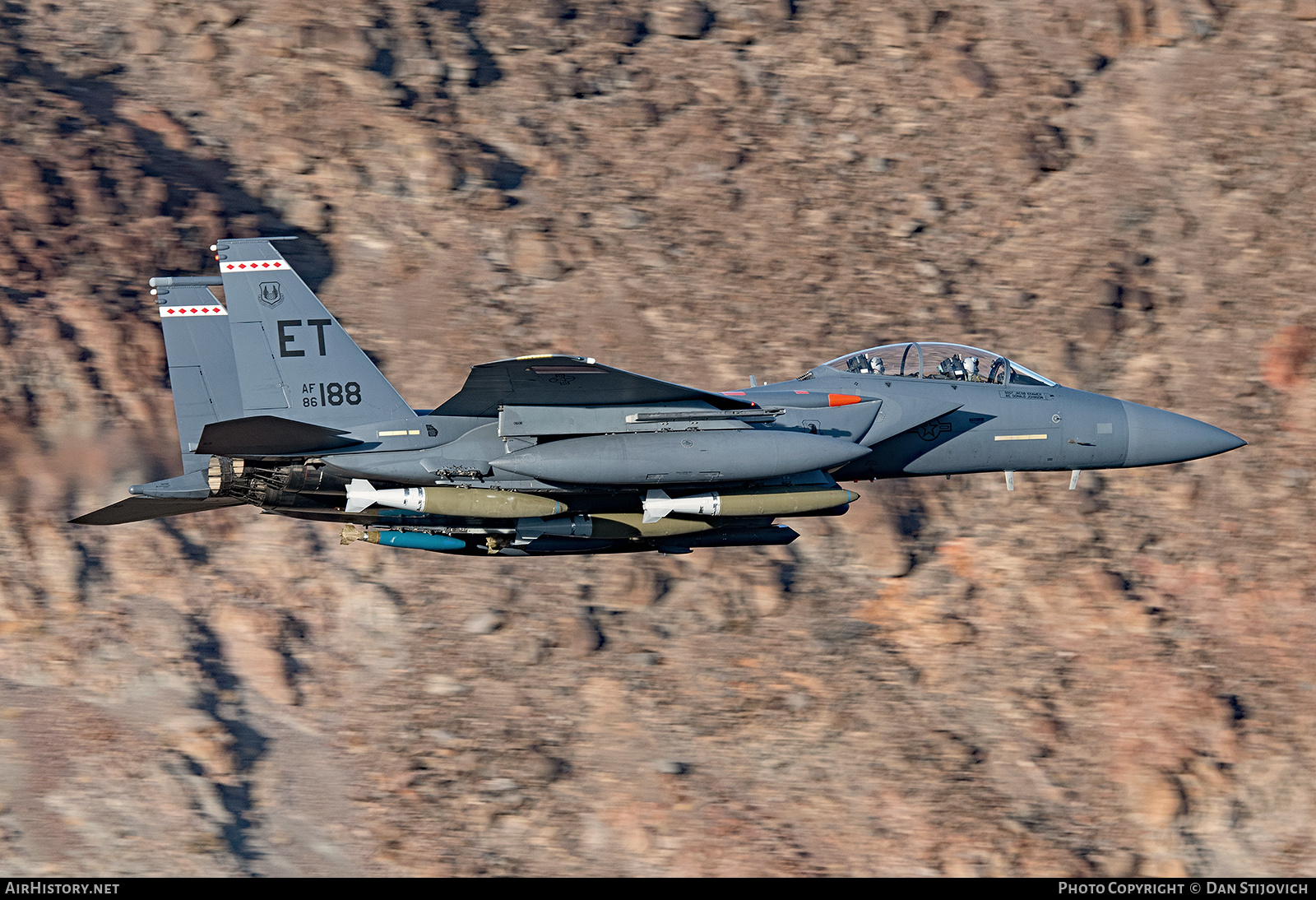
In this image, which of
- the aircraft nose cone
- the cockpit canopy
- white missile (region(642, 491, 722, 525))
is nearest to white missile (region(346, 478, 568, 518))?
white missile (region(642, 491, 722, 525))

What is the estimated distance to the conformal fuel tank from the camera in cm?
1680

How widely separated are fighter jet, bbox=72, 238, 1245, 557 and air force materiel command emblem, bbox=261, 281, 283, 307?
15 mm

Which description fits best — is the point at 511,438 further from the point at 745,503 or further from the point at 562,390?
the point at 745,503

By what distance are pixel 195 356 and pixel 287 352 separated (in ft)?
6.52

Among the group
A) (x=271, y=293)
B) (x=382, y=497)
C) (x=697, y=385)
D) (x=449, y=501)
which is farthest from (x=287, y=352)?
(x=697, y=385)

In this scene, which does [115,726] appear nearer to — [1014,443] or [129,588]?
[129,588]

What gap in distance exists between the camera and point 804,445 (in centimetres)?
1709

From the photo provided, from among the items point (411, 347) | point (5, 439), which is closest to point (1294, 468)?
point (411, 347)

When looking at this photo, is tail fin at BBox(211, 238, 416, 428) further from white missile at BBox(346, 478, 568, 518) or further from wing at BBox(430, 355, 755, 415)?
wing at BBox(430, 355, 755, 415)

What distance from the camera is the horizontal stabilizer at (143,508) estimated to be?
58.6ft

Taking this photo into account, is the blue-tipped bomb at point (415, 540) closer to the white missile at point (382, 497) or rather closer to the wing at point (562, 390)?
the white missile at point (382, 497)

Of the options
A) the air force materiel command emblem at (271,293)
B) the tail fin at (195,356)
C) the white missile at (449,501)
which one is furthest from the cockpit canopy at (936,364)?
the tail fin at (195,356)

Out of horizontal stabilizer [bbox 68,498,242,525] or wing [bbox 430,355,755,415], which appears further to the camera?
horizontal stabilizer [bbox 68,498,242,525]

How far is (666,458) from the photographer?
16891mm
